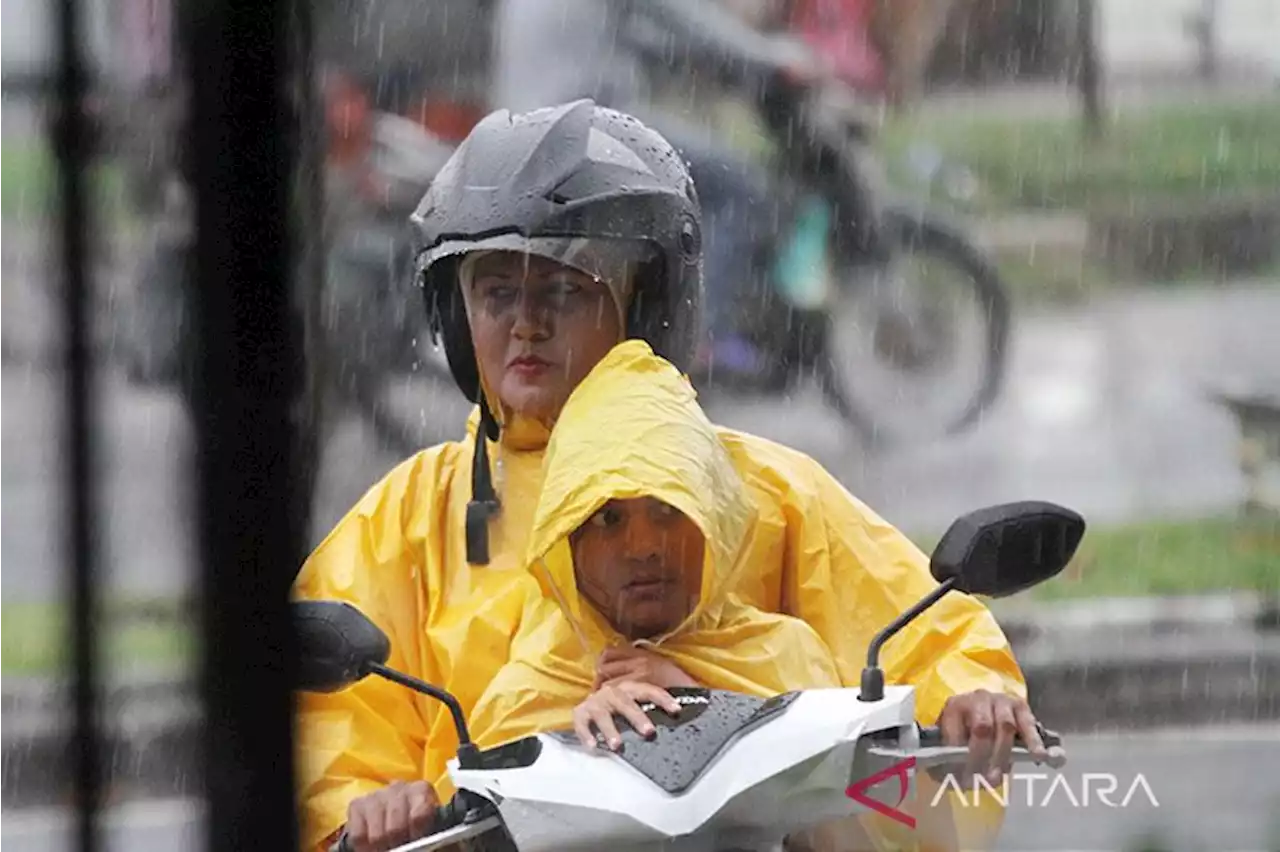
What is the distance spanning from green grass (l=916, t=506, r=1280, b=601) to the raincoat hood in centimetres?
341

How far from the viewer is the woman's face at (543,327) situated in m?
2.84

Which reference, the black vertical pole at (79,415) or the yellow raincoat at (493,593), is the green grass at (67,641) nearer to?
the black vertical pole at (79,415)

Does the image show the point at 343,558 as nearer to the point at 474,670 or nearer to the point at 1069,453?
the point at 474,670

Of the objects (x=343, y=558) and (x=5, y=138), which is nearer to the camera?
(x=343, y=558)

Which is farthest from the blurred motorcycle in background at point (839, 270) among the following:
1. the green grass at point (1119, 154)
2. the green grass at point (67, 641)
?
the green grass at point (1119, 154)

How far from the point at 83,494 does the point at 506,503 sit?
40.9 inches

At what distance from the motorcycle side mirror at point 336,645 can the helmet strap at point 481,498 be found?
0.24 metres

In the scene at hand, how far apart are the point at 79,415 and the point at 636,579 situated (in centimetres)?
158

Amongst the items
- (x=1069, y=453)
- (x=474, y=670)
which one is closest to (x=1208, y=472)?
(x=1069, y=453)

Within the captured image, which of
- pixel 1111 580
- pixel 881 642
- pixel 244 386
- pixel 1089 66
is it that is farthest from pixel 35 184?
pixel 1089 66

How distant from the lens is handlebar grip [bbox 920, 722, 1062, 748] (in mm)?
2641

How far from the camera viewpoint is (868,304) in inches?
273

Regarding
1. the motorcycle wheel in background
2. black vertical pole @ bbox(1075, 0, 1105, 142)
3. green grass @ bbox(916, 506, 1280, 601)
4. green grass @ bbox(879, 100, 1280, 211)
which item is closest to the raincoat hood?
green grass @ bbox(916, 506, 1280, 601)

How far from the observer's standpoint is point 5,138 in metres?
6.04
